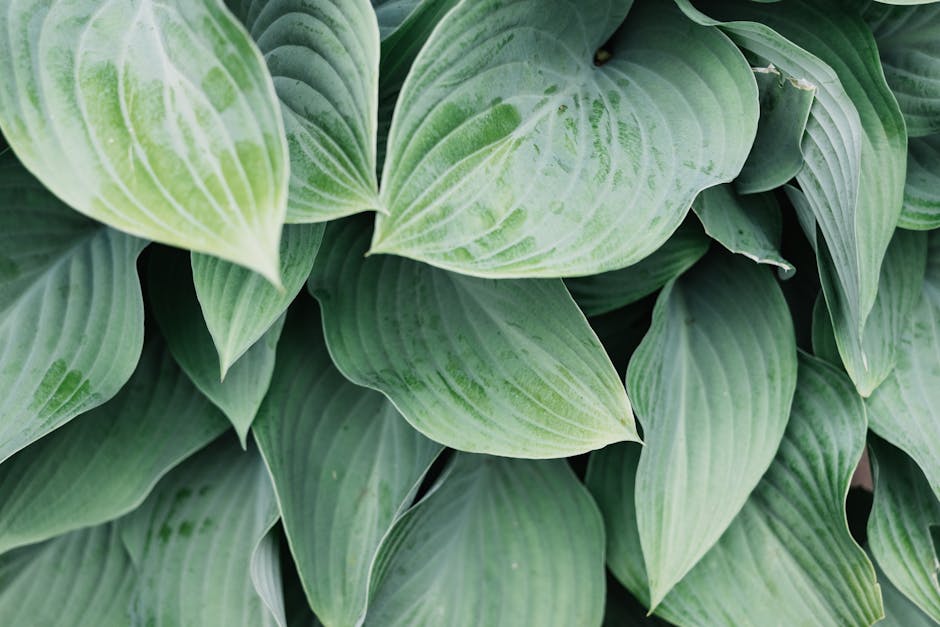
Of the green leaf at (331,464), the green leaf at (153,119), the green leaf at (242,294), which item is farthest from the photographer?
the green leaf at (331,464)

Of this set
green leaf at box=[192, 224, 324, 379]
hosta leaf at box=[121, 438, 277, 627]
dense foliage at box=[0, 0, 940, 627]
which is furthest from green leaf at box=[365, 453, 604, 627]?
green leaf at box=[192, 224, 324, 379]

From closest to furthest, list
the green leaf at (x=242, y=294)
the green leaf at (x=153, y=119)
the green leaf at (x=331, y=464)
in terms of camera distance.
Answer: the green leaf at (x=153, y=119), the green leaf at (x=242, y=294), the green leaf at (x=331, y=464)

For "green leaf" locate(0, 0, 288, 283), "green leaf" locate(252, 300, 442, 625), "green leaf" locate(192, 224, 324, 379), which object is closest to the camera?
"green leaf" locate(0, 0, 288, 283)

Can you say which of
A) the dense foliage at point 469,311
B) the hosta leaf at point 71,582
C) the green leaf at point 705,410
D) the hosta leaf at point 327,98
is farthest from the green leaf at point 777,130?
the hosta leaf at point 71,582

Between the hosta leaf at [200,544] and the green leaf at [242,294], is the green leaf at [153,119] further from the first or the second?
the hosta leaf at [200,544]

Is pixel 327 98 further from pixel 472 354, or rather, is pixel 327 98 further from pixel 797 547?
pixel 797 547

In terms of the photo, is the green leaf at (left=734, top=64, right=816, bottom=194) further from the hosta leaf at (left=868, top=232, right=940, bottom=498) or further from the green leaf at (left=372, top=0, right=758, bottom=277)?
the hosta leaf at (left=868, top=232, right=940, bottom=498)

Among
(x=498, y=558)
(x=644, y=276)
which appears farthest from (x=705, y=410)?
(x=498, y=558)
